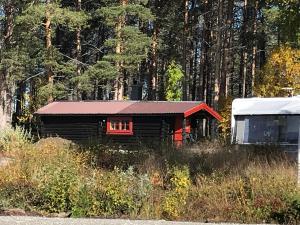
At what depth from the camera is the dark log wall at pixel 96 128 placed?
28562 millimetres

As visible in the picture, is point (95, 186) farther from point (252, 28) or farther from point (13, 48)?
point (252, 28)

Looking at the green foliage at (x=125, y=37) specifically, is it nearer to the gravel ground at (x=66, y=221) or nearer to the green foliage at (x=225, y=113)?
the green foliage at (x=225, y=113)

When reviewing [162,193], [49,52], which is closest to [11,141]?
[162,193]

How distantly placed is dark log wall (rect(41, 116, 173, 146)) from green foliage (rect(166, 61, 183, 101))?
38.4ft

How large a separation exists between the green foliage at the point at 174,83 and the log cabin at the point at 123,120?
9199 mm

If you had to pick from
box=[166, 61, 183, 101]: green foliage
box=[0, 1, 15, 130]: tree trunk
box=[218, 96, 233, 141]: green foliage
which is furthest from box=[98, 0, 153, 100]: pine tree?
box=[0, 1, 15, 130]: tree trunk

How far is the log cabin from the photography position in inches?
1118

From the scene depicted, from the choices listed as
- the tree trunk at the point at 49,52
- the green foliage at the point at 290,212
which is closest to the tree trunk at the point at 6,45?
the tree trunk at the point at 49,52

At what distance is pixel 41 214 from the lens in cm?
1104

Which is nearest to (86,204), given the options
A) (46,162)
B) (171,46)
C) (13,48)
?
(46,162)

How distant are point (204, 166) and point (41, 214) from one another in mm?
5518

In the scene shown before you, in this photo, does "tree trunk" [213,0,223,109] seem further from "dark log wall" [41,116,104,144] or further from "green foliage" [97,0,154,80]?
"dark log wall" [41,116,104,144]

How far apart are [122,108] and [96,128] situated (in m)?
1.98

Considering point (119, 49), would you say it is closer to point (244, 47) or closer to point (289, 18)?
point (244, 47)
